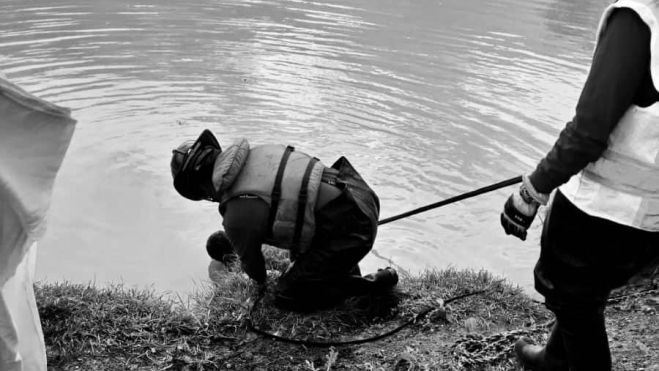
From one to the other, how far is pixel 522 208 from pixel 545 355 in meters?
0.96

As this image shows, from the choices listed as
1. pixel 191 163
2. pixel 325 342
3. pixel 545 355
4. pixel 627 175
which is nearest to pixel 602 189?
pixel 627 175

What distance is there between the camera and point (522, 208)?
7.97ft

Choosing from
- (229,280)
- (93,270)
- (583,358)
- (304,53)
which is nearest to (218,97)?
(304,53)

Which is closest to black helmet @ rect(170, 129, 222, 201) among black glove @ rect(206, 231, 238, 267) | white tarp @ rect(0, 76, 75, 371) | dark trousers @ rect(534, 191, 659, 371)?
black glove @ rect(206, 231, 238, 267)

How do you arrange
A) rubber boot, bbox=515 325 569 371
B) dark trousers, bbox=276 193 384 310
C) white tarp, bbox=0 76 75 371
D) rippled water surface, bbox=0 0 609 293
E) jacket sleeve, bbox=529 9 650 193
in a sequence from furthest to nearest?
rippled water surface, bbox=0 0 609 293 → dark trousers, bbox=276 193 384 310 → rubber boot, bbox=515 325 569 371 → jacket sleeve, bbox=529 9 650 193 → white tarp, bbox=0 76 75 371

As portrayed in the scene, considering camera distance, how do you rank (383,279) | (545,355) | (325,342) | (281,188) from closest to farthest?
(545,355)
(325,342)
(281,188)
(383,279)

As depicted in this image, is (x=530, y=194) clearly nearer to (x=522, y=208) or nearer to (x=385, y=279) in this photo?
(x=522, y=208)

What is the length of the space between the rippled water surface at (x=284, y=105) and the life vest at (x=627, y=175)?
2.84 meters

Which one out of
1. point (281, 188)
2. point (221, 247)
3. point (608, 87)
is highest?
point (608, 87)

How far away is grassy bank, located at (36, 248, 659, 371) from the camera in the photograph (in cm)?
318

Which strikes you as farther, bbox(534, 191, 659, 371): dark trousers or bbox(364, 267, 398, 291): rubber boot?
bbox(364, 267, 398, 291): rubber boot

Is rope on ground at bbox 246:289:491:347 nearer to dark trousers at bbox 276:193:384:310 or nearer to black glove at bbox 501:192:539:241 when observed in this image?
dark trousers at bbox 276:193:384:310

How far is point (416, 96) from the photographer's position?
8.77m

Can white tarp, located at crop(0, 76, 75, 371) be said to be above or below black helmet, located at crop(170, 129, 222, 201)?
above
